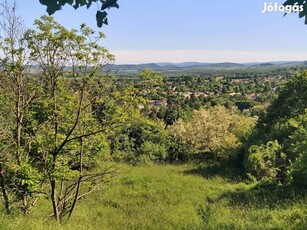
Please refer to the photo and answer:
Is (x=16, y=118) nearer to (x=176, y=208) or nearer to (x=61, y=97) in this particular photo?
(x=61, y=97)

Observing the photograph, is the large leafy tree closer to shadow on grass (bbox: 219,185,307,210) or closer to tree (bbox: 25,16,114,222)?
tree (bbox: 25,16,114,222)

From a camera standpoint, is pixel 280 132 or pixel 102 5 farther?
pixel 280 132

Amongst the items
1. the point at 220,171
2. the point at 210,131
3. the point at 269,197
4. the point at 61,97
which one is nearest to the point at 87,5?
the point at 61,97

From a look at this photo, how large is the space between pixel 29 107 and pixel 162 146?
17.8 metres

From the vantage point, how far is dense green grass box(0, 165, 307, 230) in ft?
18.9

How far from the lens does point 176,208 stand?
10188 mm

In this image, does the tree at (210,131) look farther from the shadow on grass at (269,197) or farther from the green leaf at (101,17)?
the green leaf at (101,17)

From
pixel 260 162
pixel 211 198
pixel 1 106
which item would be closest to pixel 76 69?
pixel 1 106

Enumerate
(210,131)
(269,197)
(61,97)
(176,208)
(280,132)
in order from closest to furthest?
1. (61,97)
2. (269,197)
3. (176,208)
4. (280,132)
5. (210,131)

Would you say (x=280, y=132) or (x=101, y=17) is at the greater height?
(x=101, y=17)

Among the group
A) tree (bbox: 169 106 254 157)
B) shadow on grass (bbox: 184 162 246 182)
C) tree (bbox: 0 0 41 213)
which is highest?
tree (bbox: 0 0 41 213)

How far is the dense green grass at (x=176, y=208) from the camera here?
576 cm

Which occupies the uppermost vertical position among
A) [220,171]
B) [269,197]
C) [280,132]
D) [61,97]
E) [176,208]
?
[61,97]

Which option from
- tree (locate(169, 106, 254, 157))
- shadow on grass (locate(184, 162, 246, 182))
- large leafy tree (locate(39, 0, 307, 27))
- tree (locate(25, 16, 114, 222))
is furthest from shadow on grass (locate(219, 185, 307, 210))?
tree (locate(169, 106, 254, 157))
